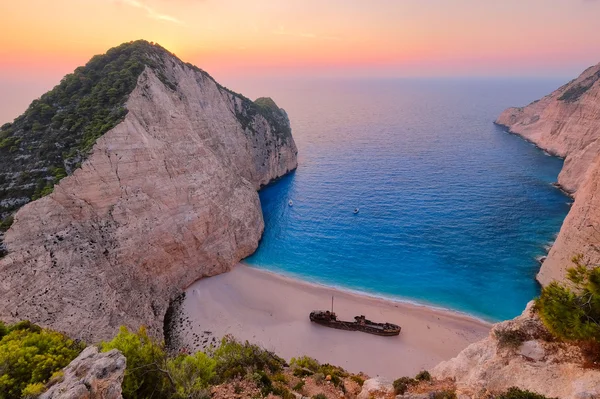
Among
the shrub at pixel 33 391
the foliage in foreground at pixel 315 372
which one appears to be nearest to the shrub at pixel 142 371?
the shrub at pixel 33 391

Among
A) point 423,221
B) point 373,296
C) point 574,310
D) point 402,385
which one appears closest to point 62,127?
point 402,385

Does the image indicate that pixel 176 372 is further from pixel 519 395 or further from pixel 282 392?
pixel 519 395

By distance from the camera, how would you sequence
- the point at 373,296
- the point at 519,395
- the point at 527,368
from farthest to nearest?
the point at 373,296 < the point at 527,368 < the point at 519,395

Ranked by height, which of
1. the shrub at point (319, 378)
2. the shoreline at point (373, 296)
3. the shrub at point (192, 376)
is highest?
the shrub at point (192, 376)

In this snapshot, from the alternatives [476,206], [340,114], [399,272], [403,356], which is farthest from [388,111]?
[403,356]

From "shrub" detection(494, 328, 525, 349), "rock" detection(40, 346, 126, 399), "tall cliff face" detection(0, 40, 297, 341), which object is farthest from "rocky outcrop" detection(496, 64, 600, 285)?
"tall cliff face" detection(0, 40, 297, 341)

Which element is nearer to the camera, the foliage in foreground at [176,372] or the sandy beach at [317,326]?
the foliage in foreground at [176,372]

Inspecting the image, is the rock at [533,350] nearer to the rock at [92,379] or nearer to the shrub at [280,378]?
the shrub at [280,378]
